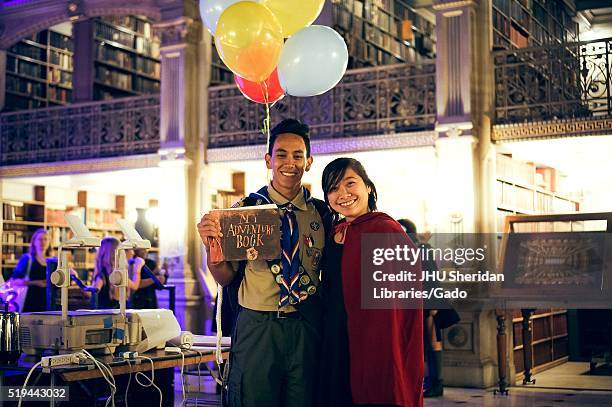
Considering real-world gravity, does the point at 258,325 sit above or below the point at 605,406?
above

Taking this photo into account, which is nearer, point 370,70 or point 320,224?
point 320,224

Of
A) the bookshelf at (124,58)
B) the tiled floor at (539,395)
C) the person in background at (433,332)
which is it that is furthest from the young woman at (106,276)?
the bookshelf at (124,58)

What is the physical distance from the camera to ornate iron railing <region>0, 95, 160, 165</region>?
10344 mm

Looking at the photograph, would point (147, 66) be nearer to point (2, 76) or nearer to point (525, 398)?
point (2, 76)

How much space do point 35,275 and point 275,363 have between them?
6442 mm

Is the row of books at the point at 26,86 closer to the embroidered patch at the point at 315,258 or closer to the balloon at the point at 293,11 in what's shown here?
the balloon at the point at 293,11

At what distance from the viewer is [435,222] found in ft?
26.9

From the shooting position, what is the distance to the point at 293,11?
4.21 meters

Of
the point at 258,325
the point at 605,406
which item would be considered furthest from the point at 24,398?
the point at 605,406

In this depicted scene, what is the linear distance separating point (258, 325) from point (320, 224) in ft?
1.45

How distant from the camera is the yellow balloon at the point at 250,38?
3922 millimetres

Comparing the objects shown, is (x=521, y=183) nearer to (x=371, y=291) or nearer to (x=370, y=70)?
(x=370, y=70)

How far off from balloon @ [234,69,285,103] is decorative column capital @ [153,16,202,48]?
5512 mm

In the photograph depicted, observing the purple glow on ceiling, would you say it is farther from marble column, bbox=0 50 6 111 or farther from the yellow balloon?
the yellow balloon
